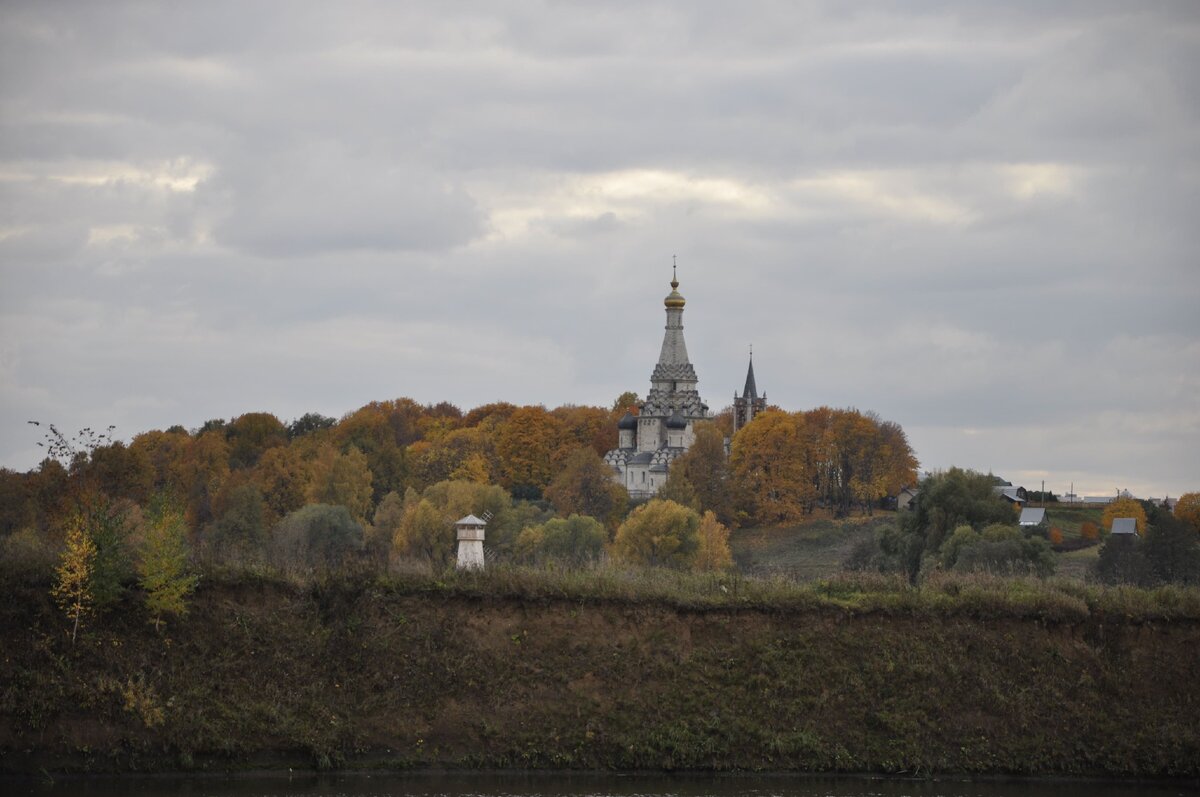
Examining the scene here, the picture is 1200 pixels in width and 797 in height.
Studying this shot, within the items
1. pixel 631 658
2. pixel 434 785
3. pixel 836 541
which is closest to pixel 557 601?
pixel 631 658

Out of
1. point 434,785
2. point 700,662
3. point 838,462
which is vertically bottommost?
point 434,785

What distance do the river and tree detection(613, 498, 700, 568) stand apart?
45407 millimetres

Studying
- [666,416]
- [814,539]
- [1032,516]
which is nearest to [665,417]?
[666,416]

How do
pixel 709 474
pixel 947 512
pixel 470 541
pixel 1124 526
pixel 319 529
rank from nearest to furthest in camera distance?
pixel 470 541 < pixel 947 512 < pixel 319 529 < pixel 1124 526 < pixel 709 474

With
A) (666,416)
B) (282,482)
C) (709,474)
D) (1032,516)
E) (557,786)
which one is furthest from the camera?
(666,416)

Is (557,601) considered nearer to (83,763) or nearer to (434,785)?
(434,785)

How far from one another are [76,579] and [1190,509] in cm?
6886

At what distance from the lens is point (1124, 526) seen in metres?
81.9

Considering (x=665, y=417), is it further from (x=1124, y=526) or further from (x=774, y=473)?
(x=1124, y=526)

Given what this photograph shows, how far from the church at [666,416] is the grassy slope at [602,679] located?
92.0 metres

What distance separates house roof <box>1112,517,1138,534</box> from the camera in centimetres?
8035

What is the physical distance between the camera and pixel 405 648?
3497cm

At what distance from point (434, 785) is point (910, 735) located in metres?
9.25

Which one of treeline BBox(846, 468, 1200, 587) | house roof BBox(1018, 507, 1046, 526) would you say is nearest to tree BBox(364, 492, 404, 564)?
treeline BBox(846, 468, 1200, 587)
